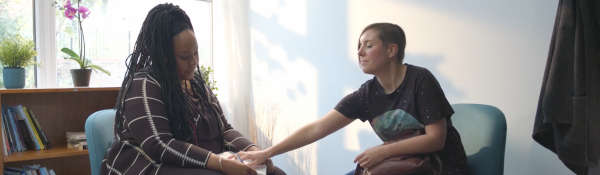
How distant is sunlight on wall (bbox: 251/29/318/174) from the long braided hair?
158cm

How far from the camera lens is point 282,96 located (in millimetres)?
3342

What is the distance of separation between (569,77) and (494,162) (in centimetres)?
41

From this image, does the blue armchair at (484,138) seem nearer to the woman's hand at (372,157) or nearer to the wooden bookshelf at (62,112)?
the woman's hand at (372,157)

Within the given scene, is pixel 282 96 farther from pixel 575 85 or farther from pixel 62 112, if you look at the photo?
pixel 575 85

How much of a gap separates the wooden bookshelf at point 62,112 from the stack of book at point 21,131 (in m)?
0.05

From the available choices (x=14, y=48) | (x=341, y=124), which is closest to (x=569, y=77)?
(x=341, y=124)

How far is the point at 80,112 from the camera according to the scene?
9.48ft

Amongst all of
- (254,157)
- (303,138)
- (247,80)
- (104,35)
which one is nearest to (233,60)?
(247,80)

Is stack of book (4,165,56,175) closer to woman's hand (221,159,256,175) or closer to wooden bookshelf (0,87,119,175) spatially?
wooden bookshelf (0,87,119,175)

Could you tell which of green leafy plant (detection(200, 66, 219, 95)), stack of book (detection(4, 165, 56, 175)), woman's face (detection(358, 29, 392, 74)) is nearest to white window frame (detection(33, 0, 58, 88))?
stack of book (detection(4, 165, 56, 175))

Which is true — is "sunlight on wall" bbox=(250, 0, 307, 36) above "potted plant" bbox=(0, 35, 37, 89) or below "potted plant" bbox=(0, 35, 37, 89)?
above

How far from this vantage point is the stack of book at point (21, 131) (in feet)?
8.11

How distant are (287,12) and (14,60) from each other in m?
1.78

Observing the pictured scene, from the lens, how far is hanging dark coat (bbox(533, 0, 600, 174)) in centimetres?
119
